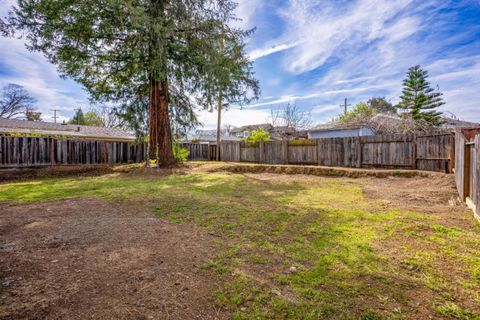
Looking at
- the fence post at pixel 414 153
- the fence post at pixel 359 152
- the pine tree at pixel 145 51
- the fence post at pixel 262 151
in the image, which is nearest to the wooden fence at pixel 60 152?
the pine tree at pixel 145 51

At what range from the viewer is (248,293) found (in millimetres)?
1821

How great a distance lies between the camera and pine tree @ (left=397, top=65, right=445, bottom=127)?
79.1ft

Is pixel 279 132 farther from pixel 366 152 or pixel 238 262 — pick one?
pixel 238 262

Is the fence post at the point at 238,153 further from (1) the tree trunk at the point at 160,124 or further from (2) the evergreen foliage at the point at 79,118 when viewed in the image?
(2) the evergreen foliage at the point at 79,118

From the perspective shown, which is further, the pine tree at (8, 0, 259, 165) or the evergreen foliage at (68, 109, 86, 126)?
the evergreen foliage at (68, 109, 86, 126)

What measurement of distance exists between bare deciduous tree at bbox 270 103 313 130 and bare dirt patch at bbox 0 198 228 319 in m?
25.7

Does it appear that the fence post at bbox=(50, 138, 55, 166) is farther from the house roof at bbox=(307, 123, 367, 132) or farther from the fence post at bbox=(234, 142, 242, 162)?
the house roof at bbox=(307, 123, 367, 132)

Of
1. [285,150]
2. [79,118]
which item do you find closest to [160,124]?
[285,150]

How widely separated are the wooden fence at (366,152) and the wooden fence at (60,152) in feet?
23.8

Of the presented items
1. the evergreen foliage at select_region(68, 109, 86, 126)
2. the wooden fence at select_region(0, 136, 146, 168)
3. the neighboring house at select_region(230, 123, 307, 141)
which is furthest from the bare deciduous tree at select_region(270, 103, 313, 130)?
the evergreen foliage at select_region(68, 109, 86, 126)

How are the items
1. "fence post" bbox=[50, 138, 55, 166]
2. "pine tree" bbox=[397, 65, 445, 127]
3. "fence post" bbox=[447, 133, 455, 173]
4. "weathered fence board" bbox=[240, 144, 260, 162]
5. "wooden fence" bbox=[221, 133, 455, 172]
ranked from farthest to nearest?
"pine tree" bbox=[397, 65, 445, 127] → "weathered fence board" bbox=[240, 144, 260, 162] → "fence post" bbox=[50, 138, 55, 166] → "wooden fence" bbox=[221, 133, 455, 172] → "fence post" bbox=[447, 133, 455, 173]

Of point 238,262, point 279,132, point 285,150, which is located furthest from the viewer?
point 279,132

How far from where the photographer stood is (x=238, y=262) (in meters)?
2.31

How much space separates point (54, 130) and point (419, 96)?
3586 centimetres
